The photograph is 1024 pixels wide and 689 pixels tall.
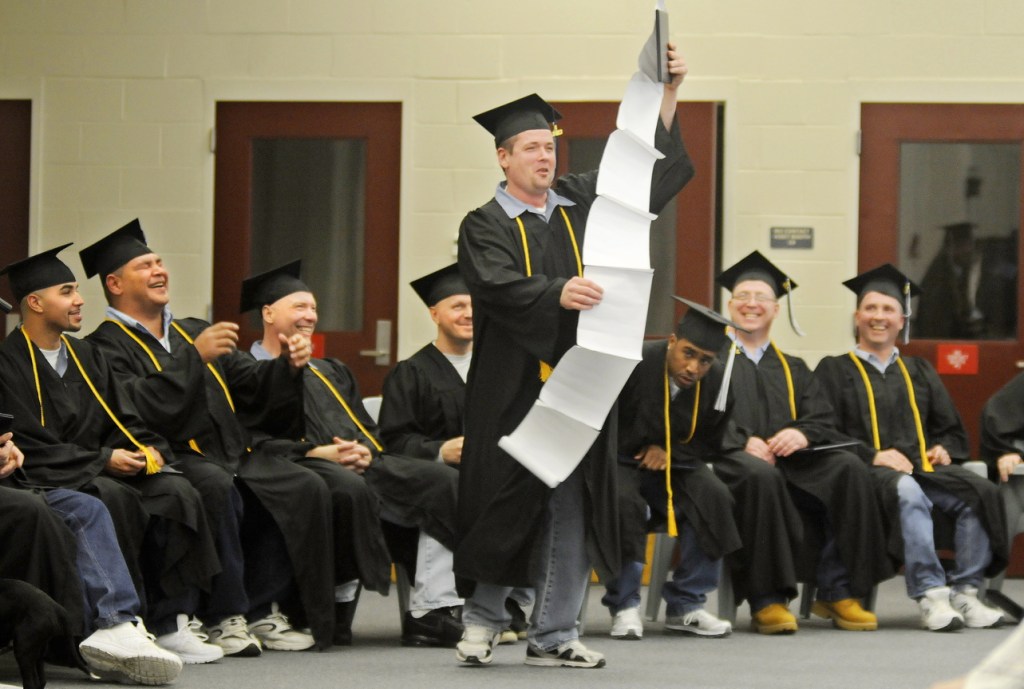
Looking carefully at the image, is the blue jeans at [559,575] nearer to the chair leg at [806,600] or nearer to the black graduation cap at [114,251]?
the black graduation cap at [114,251]

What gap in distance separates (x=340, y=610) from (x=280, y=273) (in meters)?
1.23

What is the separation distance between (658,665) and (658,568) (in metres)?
1.16

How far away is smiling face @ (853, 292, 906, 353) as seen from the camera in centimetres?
631

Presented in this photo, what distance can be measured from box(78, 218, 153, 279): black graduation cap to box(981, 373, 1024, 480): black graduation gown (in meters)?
3.19

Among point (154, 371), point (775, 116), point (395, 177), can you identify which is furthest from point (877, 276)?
point (154, 371)

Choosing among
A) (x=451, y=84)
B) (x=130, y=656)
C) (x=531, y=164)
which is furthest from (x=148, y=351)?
(x=451, y=84)

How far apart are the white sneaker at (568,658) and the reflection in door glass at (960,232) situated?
3312 millimetres

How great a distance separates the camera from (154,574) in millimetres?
4820

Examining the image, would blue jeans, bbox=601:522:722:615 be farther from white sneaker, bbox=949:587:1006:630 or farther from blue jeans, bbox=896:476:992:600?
white sneaker, bbox=949:587:1006:630

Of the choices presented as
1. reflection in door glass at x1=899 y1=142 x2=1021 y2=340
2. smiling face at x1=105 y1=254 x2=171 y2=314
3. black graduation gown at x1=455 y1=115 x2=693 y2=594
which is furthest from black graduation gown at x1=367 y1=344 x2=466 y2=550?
reflection in door glass at x1=899 y1=142 x2=1021 y2=340

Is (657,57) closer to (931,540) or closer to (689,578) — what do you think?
(689,578)

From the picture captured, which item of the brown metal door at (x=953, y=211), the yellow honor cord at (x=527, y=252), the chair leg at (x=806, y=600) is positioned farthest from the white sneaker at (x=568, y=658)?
the brown metal door at (x=953, y=211)

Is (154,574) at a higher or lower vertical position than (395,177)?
lower

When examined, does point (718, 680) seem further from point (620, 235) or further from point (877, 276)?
point (877, 276)
